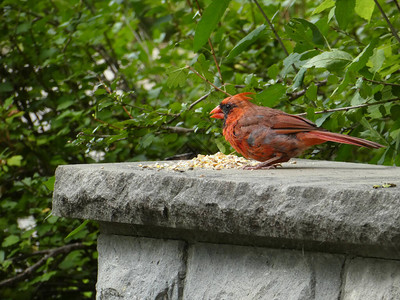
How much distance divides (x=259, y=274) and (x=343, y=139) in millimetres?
655

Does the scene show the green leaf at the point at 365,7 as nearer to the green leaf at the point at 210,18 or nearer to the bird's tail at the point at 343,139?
the bird's tail at the point at 343,139

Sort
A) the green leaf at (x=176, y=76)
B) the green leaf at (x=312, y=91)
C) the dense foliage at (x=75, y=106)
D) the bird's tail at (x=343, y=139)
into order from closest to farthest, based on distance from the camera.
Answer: the bird's tail at (x=343, y=139) < the green leaf at (x=312, y=91) < the green leaf at (x=176, y=76) < the dense foliage at (x=75, y=106)

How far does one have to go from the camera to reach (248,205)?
1813 mm

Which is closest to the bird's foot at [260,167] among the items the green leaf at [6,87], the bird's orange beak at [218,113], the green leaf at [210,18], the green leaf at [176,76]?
the bird's orange beak at [218,113]

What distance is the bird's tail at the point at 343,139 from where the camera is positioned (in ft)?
7.39

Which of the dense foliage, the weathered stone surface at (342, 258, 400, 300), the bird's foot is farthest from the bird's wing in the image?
the dense foliage

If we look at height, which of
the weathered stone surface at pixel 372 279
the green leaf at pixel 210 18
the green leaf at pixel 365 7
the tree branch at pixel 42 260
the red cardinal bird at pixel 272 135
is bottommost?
the tree branch at pixel 42 260

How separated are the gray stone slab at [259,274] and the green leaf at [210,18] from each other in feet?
2.32

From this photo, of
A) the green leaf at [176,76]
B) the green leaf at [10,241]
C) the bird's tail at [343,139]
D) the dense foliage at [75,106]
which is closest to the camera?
the bird's tail at [343,139]

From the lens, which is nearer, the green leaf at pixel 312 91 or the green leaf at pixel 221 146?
the green leaf at pixel 312 91

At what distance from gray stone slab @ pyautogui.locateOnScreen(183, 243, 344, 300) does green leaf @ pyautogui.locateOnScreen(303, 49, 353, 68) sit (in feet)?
2.60

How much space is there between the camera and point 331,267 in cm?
179

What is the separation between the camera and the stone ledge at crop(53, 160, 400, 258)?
1.63 m

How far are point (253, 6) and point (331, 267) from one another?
2.92 metres
